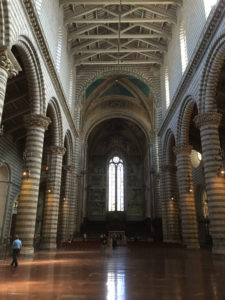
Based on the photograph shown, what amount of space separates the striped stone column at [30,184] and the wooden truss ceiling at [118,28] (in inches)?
459

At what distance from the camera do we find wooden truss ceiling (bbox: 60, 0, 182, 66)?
22.8m

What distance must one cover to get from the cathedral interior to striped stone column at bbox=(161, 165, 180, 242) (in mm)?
139

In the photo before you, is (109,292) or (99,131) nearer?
(109,292)

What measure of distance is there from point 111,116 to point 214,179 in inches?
1080

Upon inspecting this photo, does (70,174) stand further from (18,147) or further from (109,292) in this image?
(109,292)

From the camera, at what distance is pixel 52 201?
67.3 ft

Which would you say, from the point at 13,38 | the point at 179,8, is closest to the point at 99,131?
the point at 179,8

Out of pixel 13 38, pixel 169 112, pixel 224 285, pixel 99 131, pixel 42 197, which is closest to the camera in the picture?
pixel 224 285

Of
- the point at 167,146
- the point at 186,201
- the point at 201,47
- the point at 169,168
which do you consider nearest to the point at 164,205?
the point at 169,168

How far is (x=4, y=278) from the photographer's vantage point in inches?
300

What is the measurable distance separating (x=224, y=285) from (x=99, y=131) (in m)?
43.1

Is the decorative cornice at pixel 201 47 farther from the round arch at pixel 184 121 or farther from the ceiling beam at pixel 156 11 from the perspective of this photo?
the ceiling beam at pixel 156 11

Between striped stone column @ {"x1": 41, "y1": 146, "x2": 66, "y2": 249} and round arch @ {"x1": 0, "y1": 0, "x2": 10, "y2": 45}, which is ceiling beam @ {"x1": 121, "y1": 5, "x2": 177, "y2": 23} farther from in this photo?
round arch @ {"x1": 0, "y1": 0, "x2": 10, "y2": 45}

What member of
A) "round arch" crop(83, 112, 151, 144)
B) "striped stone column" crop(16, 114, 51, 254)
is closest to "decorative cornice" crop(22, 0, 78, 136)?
"striped stone column" crop(16, 114, 51, 254)
